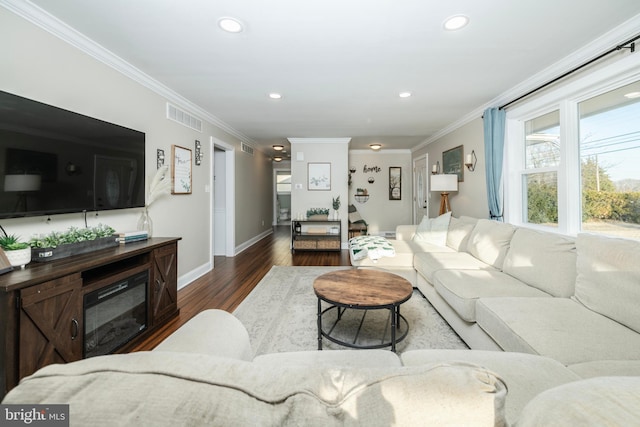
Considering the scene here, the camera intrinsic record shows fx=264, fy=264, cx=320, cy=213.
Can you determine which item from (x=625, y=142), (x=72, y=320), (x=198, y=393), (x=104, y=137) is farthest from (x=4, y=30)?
(x=625, y=142)

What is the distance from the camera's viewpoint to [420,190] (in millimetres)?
6566

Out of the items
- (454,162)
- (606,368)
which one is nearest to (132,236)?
(606,368)

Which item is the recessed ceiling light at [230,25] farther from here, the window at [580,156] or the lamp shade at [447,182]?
the lamp shade at [447,182]

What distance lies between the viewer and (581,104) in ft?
8.18

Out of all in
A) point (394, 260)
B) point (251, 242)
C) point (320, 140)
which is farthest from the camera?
point (251, 242)

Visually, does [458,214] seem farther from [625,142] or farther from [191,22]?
[191,22]

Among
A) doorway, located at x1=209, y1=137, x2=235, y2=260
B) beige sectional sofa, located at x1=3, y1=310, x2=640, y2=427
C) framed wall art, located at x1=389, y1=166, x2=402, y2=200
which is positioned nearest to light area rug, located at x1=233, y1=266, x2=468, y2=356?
beige sectional sofa, located at x1=3, y1=310, x2=640, y2=427

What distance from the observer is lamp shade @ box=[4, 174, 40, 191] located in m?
1.56

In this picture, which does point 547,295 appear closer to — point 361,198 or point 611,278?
point 611,278

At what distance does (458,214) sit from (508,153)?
152 cm

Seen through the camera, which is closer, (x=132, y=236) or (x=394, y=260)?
(x=132, y=236)

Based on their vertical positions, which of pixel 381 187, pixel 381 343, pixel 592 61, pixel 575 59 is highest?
pixel 575 59

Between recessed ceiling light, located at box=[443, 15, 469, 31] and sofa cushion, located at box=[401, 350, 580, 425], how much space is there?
2118 mm

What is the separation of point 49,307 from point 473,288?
2.71 metres
